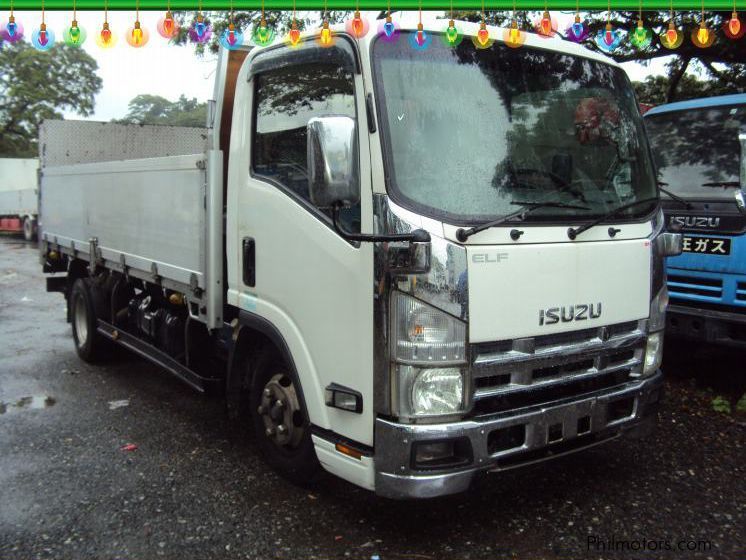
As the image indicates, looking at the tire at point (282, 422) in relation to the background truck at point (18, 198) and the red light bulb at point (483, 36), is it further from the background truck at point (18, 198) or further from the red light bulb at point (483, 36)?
the background truck at point (18, 198)

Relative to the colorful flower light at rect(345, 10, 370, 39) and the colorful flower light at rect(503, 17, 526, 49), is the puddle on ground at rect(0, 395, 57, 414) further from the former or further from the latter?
the colorful flower light at rect(503, 17, 526, 49)

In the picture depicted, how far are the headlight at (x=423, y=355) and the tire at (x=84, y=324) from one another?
464 centimetres

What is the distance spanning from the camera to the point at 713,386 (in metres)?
6.20

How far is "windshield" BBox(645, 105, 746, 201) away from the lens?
5684mm

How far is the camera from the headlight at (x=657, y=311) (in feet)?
12.5

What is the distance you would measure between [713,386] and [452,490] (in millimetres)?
4060

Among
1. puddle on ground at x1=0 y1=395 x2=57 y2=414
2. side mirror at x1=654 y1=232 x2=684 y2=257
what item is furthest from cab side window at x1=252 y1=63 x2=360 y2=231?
puddle on ground at x1=0 y1=395 x2=57 y2=414

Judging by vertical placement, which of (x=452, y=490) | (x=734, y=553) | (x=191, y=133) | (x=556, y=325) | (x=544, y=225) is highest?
(x=191, y=133)

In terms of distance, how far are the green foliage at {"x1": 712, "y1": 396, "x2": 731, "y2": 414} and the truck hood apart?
2.28 meters

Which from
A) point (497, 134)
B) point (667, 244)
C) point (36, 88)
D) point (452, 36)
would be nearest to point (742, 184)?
point (667, 244)

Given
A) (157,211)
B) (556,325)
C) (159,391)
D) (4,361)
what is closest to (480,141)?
(556,325)

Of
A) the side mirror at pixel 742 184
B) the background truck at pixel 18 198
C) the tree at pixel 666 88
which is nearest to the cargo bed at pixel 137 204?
the side mirror at pixel 742 184

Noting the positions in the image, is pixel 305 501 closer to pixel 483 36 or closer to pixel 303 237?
pixel 303 237

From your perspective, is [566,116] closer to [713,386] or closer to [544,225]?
[544,225]
